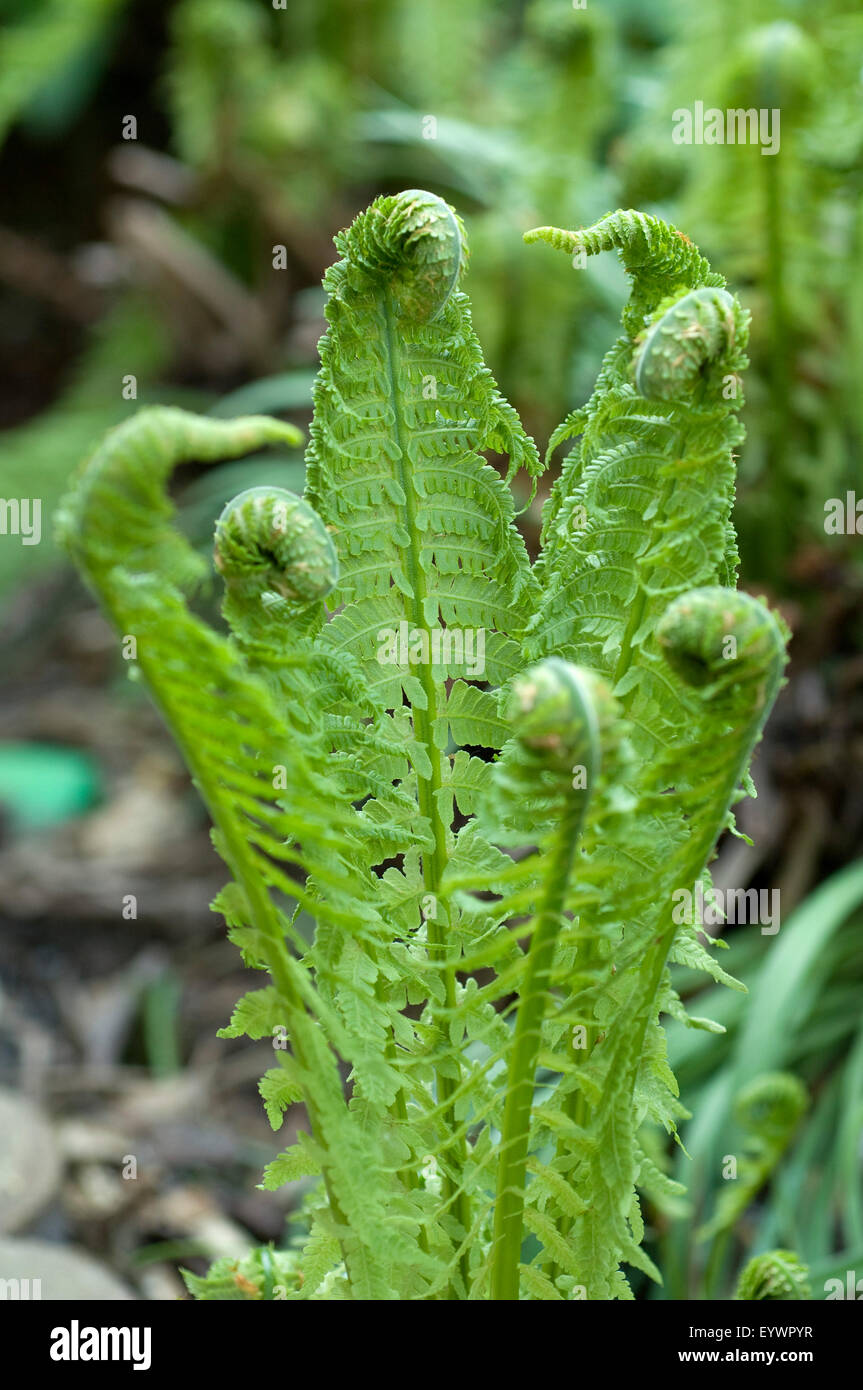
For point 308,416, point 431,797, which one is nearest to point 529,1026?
point 431,797

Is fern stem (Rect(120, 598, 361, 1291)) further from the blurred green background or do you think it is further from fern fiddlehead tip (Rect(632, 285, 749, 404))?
the blurred green background

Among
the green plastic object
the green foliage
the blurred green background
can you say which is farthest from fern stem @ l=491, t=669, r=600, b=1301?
the green plastic object

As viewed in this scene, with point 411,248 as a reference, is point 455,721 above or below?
below

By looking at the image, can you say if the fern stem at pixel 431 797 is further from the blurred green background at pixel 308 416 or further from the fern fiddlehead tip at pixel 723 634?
the blurred green background at pixel 308 416

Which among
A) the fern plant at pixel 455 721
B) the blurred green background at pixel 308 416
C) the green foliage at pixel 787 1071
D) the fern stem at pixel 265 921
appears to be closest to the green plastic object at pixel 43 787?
the blurred green background at pixel 308 416

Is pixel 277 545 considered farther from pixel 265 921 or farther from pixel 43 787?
pixel 43 787

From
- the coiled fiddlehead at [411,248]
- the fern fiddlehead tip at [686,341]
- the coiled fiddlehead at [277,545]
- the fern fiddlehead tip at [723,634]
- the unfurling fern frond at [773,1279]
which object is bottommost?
the unfurling fern frond at [773,1279]
